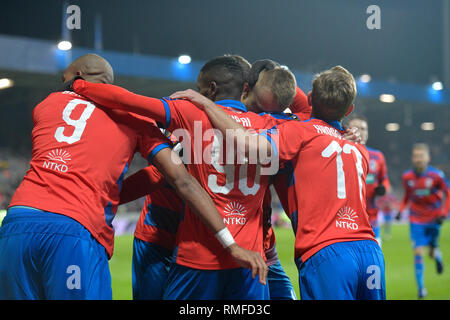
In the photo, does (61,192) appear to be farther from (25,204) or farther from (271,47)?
(271,47)

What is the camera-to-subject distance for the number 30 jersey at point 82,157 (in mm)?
2469

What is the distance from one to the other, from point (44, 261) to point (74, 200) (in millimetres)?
306

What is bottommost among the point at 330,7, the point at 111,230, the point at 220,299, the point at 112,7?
the point at 220,299

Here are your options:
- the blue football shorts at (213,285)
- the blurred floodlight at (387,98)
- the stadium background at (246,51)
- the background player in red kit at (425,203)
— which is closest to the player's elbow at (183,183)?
the blue football shorts at (213,285)

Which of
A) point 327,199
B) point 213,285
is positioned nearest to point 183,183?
point 213,285

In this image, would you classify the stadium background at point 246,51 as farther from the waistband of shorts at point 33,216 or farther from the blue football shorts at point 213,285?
the waistband of shorts at point 33,216

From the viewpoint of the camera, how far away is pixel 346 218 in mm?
2793

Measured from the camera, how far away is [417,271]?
746 centimetres

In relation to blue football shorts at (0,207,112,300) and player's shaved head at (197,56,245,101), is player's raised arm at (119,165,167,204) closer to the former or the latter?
player's shaved head at (197,56,245,101)

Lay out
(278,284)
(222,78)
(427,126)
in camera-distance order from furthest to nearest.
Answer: (427,126) < (278,284) < (222,78)

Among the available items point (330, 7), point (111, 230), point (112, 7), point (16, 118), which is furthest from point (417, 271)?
point (330, 7)

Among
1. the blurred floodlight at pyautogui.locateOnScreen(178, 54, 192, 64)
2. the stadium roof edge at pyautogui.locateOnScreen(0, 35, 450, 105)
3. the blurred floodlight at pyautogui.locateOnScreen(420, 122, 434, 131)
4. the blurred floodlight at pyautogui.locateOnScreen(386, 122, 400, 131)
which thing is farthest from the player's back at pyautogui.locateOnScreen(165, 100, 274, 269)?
the blurred floodlight at pyautogui.locateOnScreen(420, 122, 434, 131)

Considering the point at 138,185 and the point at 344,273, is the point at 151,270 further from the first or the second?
the point at 344,273

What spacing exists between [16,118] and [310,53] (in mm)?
15179
